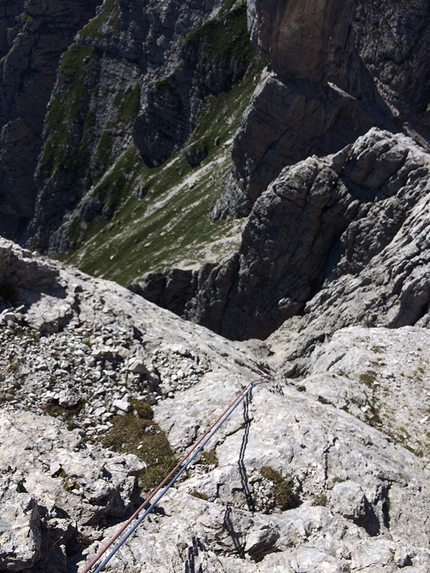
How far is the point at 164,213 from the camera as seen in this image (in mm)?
129250

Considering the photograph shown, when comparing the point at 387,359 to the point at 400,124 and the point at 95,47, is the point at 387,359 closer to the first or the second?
the point at 400,124

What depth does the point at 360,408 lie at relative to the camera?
2903 cm

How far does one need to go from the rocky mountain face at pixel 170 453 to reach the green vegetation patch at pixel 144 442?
7 cm

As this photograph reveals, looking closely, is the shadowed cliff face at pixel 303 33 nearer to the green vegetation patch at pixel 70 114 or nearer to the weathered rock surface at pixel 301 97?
the weathered rock surface at pixel 301 97

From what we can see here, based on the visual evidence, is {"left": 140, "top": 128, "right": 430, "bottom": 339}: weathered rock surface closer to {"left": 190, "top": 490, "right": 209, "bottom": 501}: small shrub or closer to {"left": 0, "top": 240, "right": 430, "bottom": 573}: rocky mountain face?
{"left": 0, "top": 240, "right": 430, "bottom": 573}: rocky mountain face

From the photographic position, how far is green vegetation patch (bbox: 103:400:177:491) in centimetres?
1789

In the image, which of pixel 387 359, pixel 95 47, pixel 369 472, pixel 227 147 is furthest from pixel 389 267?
pixel 95 47

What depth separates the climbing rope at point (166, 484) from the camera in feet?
41.9

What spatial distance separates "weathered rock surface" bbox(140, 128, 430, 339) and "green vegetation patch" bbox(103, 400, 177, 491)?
33100 mm

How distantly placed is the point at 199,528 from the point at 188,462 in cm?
272

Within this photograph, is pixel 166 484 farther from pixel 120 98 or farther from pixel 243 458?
pixel 120 98

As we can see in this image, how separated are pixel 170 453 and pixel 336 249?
169ft

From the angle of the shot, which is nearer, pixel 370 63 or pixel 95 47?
pixel 370 63

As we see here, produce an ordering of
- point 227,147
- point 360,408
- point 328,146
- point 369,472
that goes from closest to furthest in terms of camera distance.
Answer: point 369,472 < point 360,408 < point 328,146 < point 227,147
